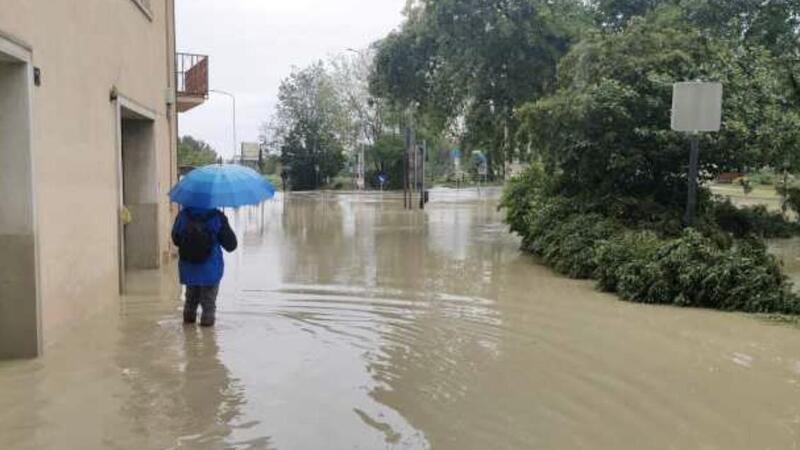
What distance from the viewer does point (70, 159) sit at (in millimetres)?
8312

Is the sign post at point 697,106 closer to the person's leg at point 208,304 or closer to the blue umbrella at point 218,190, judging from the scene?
the blue umbrella at point 218,190

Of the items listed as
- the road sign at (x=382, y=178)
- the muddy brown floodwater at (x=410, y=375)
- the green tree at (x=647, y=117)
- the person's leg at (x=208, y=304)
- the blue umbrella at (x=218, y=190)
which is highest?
the green tree at (x=647, y=117)

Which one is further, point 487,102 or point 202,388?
point 487,102

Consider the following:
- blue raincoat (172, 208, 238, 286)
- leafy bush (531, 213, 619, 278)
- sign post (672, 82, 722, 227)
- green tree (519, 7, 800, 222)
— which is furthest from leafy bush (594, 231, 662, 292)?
blue raincoat (172, 208, 238, 286)

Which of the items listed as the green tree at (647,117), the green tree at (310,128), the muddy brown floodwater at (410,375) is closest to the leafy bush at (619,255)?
the muddy brown floodwater at (410,375)

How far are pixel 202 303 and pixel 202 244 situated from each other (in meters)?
0.75

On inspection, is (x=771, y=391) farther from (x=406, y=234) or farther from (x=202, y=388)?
(x=406, y=234)

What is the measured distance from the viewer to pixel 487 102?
22812mm

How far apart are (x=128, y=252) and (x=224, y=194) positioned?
20.1 ft

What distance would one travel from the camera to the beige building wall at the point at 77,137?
24.2ft

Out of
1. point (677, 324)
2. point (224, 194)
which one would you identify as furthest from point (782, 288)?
point (224, 194)

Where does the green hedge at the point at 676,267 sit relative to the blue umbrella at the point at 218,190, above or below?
below

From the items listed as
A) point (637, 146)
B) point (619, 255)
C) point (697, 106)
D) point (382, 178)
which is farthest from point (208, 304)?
point (382, 178)

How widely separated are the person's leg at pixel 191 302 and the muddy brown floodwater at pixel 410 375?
0.62 feet
